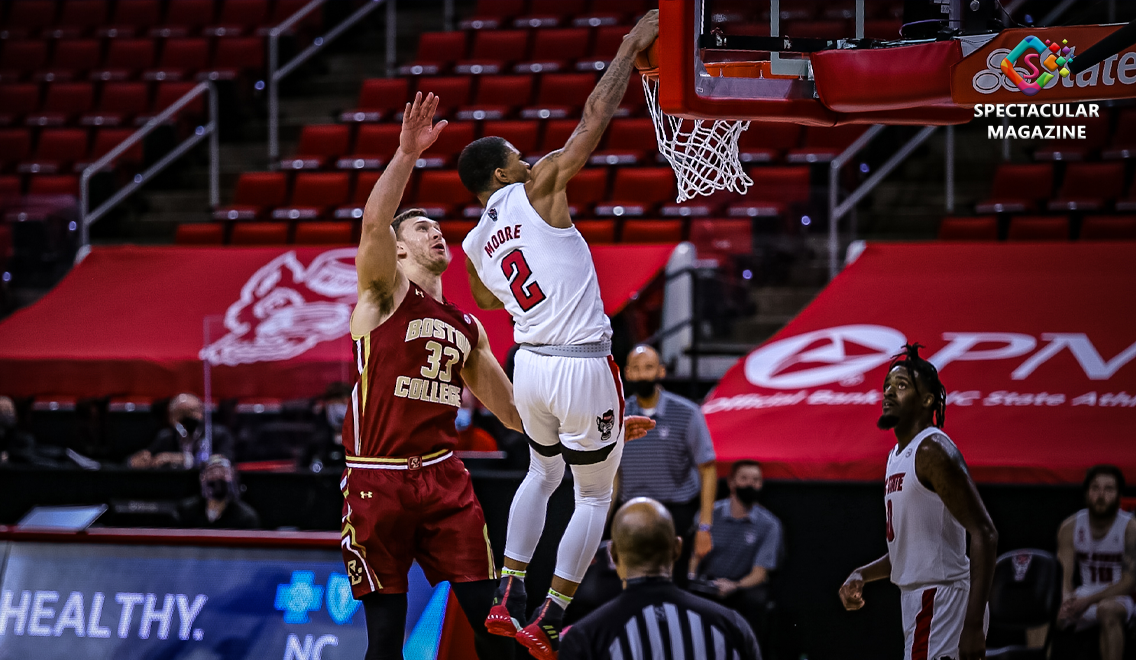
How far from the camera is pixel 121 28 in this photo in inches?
728

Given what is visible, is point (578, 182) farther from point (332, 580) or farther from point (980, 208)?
point (332, 580)

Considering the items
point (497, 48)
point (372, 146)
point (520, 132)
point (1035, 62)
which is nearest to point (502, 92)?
point (497, 48)

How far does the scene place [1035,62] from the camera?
511 centimetres

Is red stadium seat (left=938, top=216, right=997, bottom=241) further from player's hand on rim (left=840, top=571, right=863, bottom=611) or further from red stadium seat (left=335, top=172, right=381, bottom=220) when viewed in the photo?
player's hand on rim (left=840, top=571, right=863, bottom=611)

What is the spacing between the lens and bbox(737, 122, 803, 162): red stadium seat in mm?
13133

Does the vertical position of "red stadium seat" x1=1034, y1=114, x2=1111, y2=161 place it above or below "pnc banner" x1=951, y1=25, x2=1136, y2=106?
above

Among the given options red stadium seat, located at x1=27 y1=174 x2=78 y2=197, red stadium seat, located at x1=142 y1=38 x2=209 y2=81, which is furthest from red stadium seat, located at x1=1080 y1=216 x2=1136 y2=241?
red stadium seat, located at x1=142 y1=38 x2=209 y2=81

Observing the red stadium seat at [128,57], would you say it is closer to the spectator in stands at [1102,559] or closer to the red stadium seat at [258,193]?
the red stadium seat at [258,193]

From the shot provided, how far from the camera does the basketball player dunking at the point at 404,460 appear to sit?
5.68 metres

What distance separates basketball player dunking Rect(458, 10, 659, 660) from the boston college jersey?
354 millimetres

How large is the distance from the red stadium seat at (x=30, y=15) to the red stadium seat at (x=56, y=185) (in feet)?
14.8

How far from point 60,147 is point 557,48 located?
6.09 metres

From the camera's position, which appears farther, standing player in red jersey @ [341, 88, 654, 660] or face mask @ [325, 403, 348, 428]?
face mask @ [325, 403, 348, 428]

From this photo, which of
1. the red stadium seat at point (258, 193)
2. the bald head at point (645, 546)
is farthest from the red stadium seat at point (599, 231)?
the bald head at point (645, 546)
